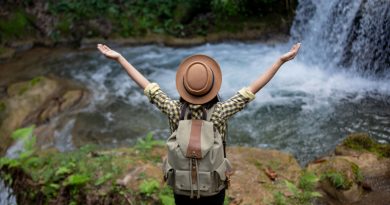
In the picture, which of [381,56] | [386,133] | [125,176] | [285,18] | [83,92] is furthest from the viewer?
[285,18]

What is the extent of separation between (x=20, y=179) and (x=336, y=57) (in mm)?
7524

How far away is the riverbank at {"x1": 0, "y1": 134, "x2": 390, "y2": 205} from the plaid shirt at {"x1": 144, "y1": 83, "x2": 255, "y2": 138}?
1.73m

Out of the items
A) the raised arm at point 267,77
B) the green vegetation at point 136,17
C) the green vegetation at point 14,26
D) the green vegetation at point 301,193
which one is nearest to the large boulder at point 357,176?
the green vegetation at point 301,193

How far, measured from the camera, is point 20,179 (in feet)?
20.2

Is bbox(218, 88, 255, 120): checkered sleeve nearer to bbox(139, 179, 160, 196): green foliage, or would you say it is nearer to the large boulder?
bbox(139, 179, 160, 196): green foliage

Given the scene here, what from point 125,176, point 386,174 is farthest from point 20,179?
point 386,174

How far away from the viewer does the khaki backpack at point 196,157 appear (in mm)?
2895

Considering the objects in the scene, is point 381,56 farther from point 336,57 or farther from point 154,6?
point 154,6

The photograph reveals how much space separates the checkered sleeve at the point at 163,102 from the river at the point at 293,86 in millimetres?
4460

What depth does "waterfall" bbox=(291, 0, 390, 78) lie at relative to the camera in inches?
365

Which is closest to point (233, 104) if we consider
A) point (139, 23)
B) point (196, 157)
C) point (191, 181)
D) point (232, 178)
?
point (196, 157)

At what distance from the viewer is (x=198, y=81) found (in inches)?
115

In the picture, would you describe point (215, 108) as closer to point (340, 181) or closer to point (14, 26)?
point (340, 181)

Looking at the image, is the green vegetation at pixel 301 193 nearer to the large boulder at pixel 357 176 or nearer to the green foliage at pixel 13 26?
the large boulder at pixel 357 176
